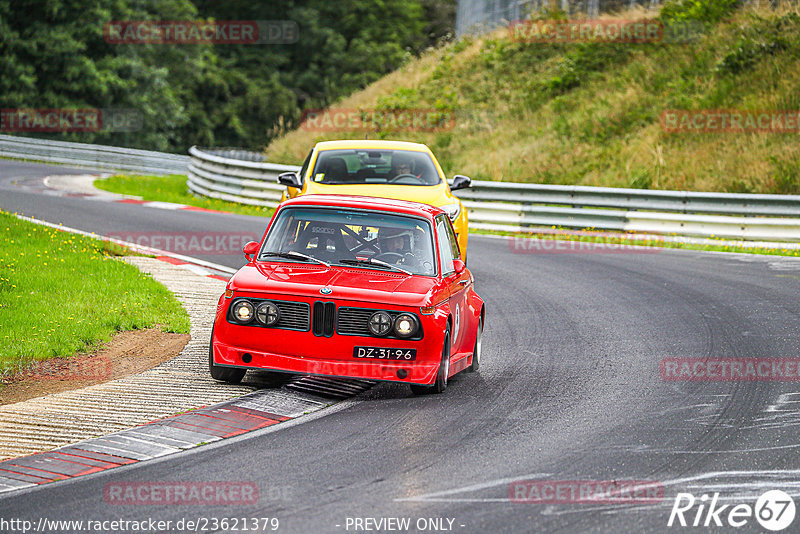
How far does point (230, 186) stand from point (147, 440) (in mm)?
20260

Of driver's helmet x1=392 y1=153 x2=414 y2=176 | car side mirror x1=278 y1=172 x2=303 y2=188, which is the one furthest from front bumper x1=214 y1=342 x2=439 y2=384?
driver's helmet x1=392 y1=153 x2=414 y2=176

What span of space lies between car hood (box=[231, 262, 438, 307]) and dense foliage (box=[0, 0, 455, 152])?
26.5 metres

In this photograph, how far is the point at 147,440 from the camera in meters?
6.89

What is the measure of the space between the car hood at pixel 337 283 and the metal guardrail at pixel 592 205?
13.8 m

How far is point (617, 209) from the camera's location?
2258cm

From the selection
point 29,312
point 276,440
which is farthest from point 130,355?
point 276,440

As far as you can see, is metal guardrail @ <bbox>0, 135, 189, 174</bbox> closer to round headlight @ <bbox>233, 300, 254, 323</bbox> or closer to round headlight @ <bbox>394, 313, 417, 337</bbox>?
round headlight @ <bbox>233, 300, 254, 323</bbox>

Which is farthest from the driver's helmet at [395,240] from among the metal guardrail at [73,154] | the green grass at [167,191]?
the metal guardrail at [73,154]

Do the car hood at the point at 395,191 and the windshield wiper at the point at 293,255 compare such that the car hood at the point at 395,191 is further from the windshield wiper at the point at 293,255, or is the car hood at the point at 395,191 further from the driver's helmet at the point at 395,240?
the windshield wiper at the point at 293,255

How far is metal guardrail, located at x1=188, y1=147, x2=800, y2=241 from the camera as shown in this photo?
68.1 ft

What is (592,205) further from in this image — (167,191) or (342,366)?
(342,366)

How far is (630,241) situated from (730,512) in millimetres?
15854

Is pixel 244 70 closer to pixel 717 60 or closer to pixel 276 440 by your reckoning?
pixel 717 60

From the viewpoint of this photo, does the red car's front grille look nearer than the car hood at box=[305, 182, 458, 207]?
Yes
